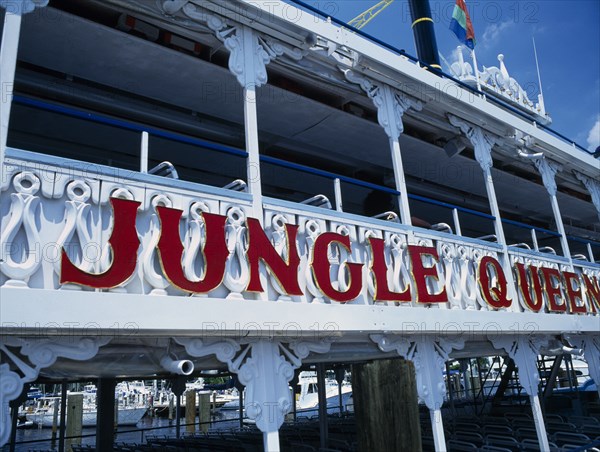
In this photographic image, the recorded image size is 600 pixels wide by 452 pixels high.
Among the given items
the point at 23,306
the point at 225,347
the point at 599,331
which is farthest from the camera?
the point at 599,331

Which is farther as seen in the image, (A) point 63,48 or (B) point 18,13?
(A) point 63,48

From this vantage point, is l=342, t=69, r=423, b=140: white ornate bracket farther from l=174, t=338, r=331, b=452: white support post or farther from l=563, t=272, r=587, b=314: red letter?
l=563, t=272, r=587, b=314: red letter

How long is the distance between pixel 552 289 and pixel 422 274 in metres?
3.67

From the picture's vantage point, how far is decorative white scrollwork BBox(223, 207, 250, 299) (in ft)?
16.5

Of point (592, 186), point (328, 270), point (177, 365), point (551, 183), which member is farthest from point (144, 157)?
point (592, 186)

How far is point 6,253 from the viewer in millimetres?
3887

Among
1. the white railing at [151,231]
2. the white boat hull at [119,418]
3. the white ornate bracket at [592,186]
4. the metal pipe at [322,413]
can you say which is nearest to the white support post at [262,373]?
the white railing at [151,231]

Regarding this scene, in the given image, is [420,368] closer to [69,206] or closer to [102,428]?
[69,206]

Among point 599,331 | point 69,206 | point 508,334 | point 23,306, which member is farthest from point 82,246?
point 599,331

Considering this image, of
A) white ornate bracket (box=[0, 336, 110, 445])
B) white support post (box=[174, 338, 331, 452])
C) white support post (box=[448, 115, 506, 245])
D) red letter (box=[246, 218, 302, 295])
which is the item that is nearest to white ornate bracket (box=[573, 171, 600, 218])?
white support post (box=[448, 115, 506, 245])

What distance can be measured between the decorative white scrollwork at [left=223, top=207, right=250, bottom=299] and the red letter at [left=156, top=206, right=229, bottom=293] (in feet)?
0.40

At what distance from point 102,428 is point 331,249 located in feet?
24.2

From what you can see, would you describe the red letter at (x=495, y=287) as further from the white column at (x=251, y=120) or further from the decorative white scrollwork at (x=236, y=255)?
the decorative white scrollwork at (x=236, y=255)

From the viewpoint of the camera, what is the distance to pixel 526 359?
26.9 feet
